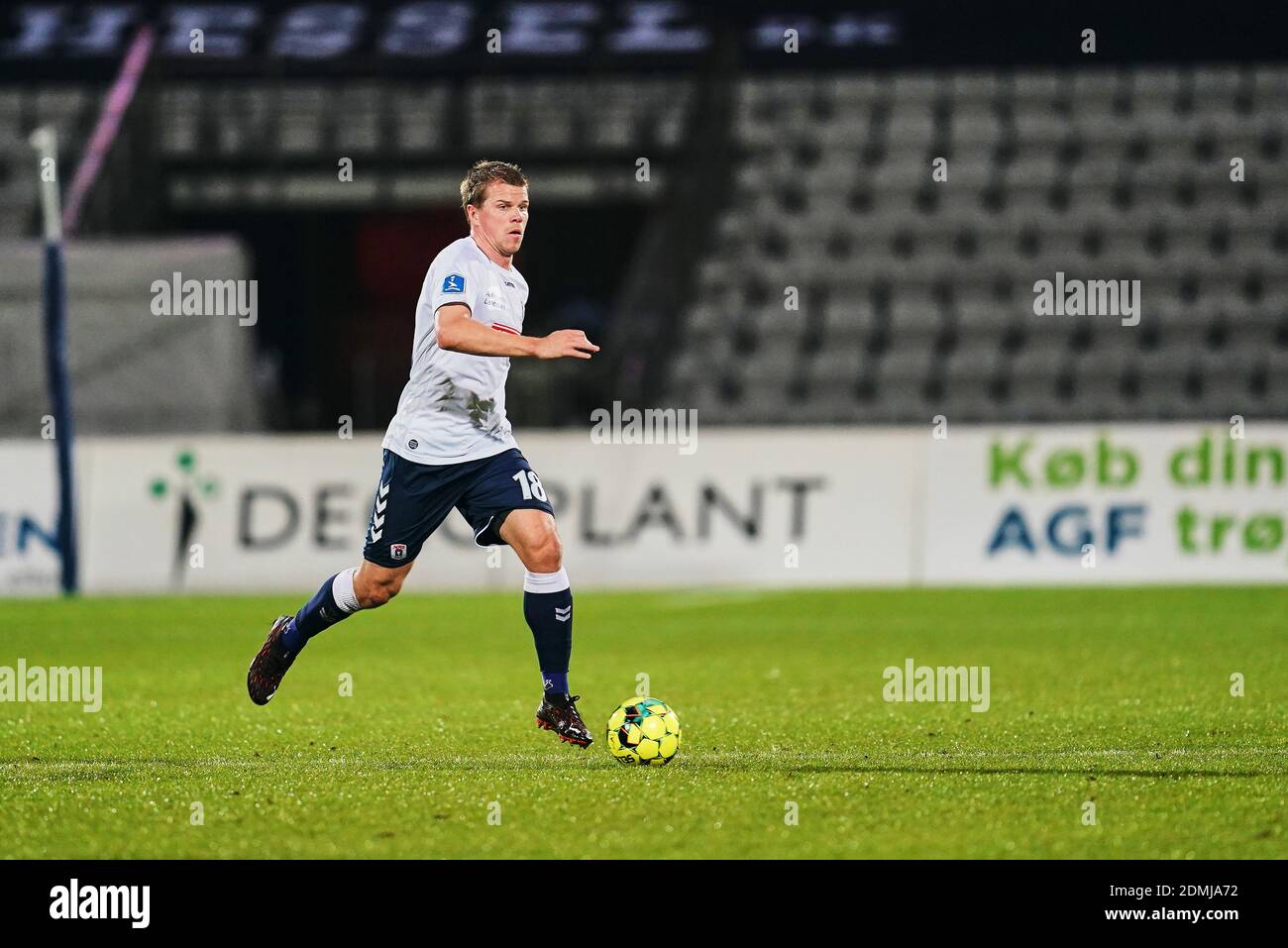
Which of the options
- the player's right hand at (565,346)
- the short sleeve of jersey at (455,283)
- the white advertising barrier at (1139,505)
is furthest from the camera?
the white advertising barrier at (1139,505)

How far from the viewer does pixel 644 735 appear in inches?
248

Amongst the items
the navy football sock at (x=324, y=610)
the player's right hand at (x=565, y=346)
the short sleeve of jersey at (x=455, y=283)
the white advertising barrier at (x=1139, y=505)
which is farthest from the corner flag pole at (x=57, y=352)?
the player's right hand at (x=565, y=346)

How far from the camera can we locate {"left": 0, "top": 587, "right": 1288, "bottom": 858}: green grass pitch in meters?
5.12

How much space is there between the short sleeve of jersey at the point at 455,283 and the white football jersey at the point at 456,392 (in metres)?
0.03

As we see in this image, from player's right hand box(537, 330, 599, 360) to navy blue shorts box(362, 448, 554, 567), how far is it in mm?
671

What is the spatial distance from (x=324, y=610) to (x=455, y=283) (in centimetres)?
145

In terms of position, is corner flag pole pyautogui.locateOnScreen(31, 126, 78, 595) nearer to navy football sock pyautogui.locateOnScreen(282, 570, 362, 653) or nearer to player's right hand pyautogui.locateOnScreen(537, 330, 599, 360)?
navy football sock pyautogui.locateOnScreen(282, 570, 362, 653)

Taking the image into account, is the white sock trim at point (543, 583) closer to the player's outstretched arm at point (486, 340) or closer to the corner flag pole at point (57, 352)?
the player's outstretched arm at point (486, 340)

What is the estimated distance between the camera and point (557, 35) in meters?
22.5

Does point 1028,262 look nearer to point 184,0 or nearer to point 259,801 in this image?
point 184,0

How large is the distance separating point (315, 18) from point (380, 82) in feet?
5.26

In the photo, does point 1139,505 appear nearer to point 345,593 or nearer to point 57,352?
point 57,352

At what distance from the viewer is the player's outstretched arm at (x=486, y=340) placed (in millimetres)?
6242

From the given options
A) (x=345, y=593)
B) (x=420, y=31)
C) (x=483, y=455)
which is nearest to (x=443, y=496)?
(x=483, y=455)
